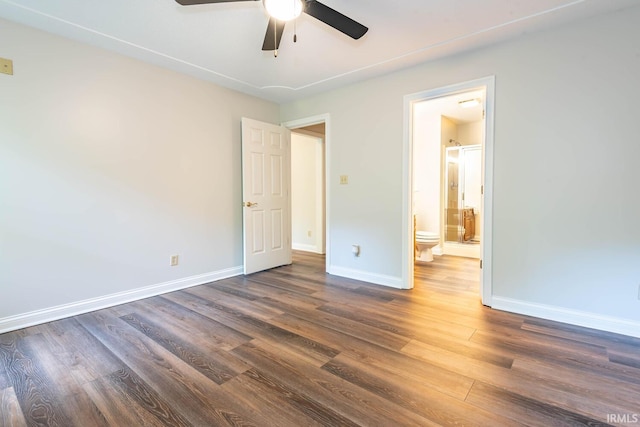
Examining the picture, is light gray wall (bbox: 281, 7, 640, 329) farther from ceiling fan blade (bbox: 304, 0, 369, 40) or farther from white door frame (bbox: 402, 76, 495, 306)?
ceiling fan blade (bbox: 304, 0, 369, 40)

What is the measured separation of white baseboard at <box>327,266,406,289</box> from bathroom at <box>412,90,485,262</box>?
196 cm

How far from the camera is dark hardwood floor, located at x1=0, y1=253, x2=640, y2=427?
1.43m

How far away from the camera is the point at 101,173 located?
9.07 feet

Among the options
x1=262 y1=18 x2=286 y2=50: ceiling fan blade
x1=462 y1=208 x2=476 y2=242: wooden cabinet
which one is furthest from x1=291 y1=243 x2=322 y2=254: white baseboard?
x1=262 y1=18 x2=286 y2=50: ceiling fan blade

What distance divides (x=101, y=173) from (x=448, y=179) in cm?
520

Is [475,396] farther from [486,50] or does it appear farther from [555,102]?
[486,50]

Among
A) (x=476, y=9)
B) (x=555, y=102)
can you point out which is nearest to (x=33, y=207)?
(x=476, y=9)

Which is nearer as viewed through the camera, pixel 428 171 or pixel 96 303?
pixel 96 303

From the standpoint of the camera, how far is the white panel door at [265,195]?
3.88 meters

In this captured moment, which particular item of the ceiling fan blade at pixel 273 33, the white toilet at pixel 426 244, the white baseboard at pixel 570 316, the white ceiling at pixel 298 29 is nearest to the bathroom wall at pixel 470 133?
the white toilet at pixel 426 244

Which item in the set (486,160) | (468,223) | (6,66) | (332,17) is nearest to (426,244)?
(468,223)

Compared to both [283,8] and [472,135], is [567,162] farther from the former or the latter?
[472,135]

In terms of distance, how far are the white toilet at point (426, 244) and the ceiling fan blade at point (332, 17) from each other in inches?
128

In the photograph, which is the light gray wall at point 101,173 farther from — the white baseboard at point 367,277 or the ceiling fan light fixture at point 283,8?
the ceiling fan light fixture at point 283,8
